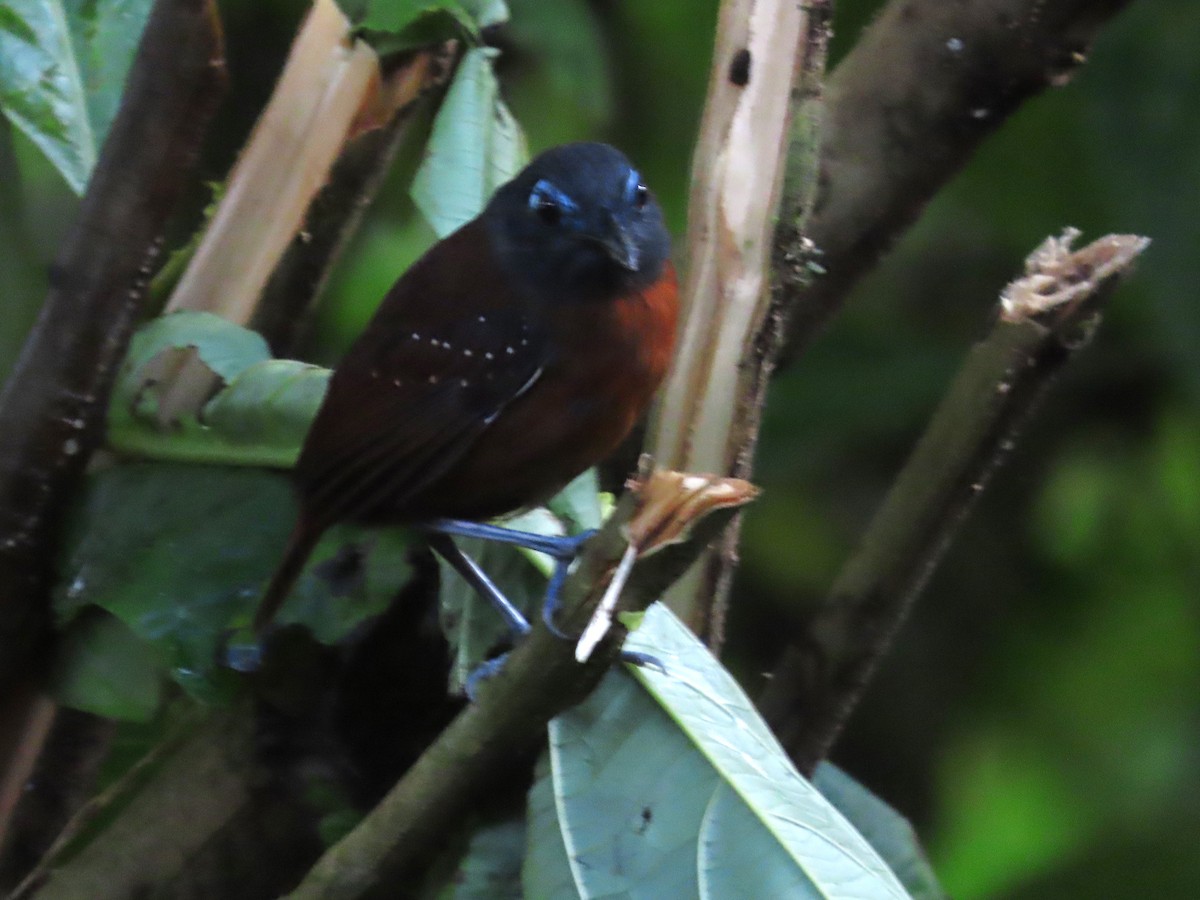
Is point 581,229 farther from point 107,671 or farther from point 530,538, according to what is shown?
point 107,671

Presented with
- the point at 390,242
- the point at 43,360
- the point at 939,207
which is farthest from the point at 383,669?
the point at 939,207

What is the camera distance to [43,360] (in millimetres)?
1359

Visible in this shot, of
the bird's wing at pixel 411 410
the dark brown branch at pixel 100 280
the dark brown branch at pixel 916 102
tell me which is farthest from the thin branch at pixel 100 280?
the dark brown branch at pixel 916 102

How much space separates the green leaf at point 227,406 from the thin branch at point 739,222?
40 cm

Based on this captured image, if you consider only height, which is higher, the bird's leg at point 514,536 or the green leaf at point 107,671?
the bird's leg at point 514,536

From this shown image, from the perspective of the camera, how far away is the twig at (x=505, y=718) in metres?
0.89

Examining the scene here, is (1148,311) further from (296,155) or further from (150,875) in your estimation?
(150,875)

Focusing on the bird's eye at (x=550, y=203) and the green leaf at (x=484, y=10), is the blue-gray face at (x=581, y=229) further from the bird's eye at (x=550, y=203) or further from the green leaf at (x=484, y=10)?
the green leaf at (x=484, y=10)

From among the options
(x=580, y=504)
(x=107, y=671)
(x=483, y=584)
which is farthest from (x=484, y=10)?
(x=107, y=671)

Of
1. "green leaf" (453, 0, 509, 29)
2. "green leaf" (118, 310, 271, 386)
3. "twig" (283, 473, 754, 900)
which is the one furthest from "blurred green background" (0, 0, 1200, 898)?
"twig" (283, 473, 754, 900)

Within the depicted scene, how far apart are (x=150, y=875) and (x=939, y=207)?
180cm

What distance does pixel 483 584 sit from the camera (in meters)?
1.32

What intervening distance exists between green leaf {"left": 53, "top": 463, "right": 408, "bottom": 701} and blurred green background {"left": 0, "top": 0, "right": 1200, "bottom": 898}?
750mm

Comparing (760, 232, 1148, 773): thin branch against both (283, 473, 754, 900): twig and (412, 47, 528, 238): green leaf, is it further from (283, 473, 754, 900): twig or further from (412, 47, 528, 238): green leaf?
(412, 47, 528, 238): green leaf
